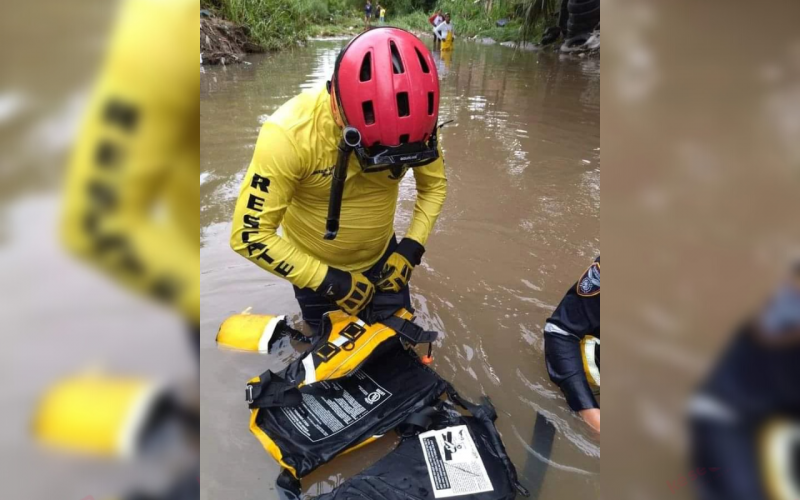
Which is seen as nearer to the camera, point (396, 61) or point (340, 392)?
point (396, 61)

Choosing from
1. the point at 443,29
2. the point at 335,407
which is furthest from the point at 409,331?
the point at 443,29

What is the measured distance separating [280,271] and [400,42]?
3.24 feet

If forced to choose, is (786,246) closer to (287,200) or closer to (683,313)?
(683,313)

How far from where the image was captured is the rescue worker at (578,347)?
1.89m

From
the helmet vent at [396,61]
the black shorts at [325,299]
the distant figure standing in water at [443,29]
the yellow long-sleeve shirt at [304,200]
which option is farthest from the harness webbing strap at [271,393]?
the distant figure standing in water at [443,29]

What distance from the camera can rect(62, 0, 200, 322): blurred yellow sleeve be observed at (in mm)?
361

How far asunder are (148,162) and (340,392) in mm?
1665

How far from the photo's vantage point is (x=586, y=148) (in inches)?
197

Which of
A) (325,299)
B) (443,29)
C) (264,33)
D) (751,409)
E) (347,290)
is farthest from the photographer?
(443,29)

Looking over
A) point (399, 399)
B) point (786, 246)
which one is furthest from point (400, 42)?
point (786, 246)

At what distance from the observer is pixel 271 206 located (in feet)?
6.12

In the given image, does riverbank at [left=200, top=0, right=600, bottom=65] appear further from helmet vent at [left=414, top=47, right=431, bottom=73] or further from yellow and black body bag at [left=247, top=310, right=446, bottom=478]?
yellow and black body bag at [left=247, top=310, right=446, bottom=478]

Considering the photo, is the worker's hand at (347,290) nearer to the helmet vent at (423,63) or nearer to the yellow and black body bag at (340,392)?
the yellow and black body bag at (340,392)

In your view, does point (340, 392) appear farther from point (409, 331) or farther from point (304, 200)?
point (304, 200)
